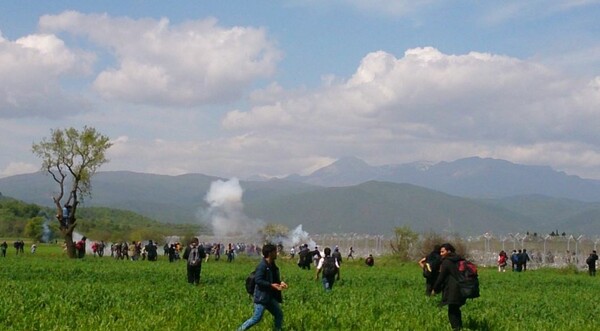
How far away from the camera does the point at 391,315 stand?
18.2 m

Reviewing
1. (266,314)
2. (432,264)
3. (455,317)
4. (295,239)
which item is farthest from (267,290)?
(295,239)

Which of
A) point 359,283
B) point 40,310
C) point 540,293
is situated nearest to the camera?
point 40,310

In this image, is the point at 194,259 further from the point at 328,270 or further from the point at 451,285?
the point at 451,285

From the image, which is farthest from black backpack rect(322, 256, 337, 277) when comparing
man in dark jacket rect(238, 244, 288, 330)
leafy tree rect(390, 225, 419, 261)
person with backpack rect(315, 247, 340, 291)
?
Result: leafy tree rect(390, 225, 419, 261)

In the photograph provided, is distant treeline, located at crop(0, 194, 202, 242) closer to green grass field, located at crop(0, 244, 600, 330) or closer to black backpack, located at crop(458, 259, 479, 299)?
green grass field, located at crop(0, 244, 600, 330)

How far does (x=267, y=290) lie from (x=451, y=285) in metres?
3.75

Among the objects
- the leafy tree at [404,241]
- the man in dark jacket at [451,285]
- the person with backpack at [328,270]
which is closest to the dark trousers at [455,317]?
the man in dark jacket at [451,285]

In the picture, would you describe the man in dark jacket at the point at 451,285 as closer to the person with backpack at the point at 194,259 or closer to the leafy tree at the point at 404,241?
the person with backpack at the point at 194,259

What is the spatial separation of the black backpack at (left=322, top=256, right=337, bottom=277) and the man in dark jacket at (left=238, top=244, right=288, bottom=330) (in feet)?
38.4

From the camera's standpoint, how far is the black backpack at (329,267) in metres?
27.8

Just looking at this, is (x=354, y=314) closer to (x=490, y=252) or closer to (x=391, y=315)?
(x=391, y=315)

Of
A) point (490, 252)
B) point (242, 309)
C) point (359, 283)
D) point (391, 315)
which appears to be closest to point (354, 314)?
point (391, 315)

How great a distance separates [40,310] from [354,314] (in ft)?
22.6

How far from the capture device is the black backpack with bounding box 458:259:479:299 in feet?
53.1
